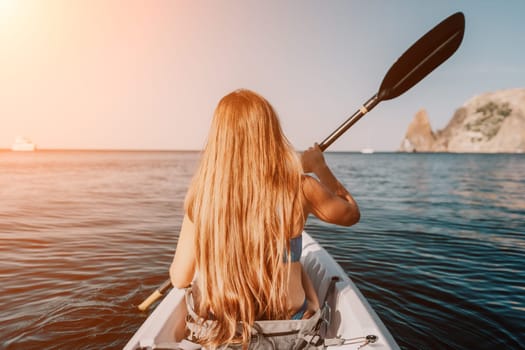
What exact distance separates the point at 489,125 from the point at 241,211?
407ft

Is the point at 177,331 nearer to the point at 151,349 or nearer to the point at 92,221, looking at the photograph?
the point at 151,349

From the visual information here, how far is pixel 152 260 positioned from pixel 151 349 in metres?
4.82

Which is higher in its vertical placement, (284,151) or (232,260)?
(284,151)

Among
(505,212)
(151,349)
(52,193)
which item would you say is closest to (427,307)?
(151,349)

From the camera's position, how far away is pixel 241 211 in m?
1.74

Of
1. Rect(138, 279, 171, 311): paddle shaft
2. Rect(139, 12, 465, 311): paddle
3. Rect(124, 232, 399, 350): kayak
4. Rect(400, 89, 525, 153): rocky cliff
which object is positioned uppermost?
Rect(400, 89, 525, 153): rocky cliff

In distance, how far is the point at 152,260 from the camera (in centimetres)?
656

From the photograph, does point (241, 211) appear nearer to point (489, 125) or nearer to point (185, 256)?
point (185, 256)

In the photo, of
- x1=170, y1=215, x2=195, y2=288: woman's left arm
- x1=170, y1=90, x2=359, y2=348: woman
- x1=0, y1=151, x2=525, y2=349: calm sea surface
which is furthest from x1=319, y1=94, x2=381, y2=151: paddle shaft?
x1=0, y1=151, x2=525, y2=349: calm sea surface

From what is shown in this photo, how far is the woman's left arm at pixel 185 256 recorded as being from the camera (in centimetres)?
179

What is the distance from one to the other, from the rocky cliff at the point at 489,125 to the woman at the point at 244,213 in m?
119

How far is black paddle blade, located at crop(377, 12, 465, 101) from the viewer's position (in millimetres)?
3557

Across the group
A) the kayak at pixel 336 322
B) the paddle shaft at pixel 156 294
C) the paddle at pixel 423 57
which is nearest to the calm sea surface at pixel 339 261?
the paddle shaft at pixel 156 294

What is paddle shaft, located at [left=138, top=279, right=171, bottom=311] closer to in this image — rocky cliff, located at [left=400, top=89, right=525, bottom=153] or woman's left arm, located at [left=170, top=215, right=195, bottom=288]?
woman's left arm, located at [left=170, top=215, right=195, bottom=288]
